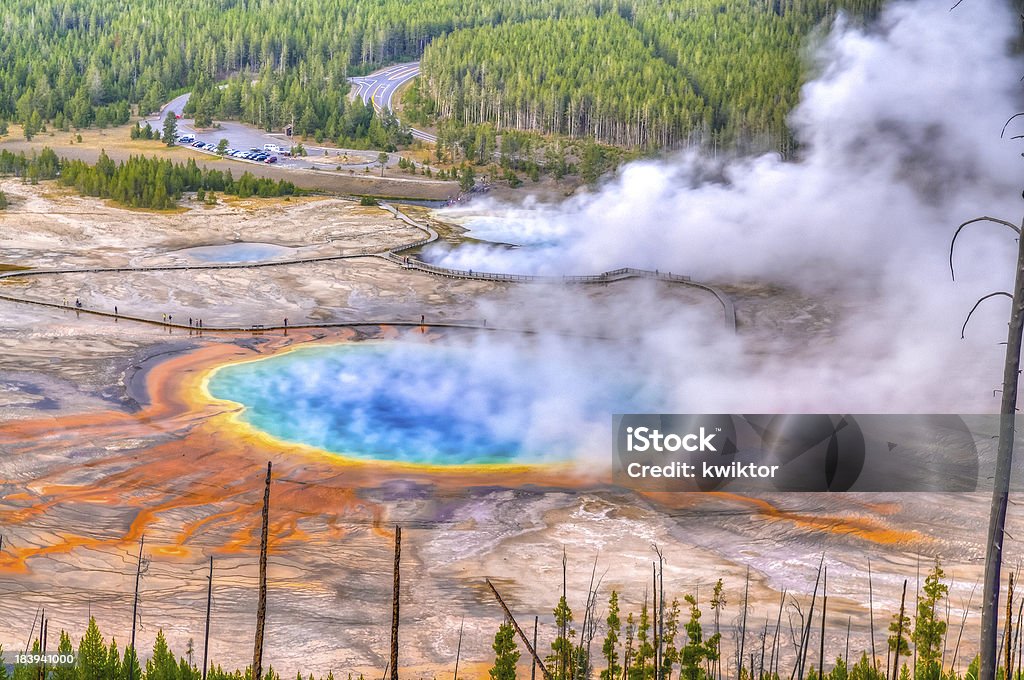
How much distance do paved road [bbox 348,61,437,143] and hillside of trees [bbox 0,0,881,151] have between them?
98.1 inches

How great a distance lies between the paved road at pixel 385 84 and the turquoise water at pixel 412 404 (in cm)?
6829

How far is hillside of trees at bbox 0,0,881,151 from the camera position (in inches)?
4129

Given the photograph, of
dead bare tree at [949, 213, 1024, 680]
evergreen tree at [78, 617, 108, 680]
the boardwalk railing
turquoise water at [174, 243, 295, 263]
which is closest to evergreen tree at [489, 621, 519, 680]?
evergreen tree at [78, 617, 108, 680]

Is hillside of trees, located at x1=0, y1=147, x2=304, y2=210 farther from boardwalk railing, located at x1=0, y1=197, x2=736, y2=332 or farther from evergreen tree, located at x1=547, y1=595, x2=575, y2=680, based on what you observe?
evergreen tree, located at x1=547, y1=595, x2=575, y2=680

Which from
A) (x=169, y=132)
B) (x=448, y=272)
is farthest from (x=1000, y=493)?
(x=169, y=132)

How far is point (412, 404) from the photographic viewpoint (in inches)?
1622

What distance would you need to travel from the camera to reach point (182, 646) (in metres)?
24.9

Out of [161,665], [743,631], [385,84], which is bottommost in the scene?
[161,665]

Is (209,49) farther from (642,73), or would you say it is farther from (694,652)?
(694,652)

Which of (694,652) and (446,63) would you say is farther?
(446,63)

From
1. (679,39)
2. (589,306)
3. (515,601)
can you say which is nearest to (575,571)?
(515,601)

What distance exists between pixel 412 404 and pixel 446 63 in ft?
294

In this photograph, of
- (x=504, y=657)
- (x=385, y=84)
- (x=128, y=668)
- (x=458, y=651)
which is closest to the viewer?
(x=504, y=657)

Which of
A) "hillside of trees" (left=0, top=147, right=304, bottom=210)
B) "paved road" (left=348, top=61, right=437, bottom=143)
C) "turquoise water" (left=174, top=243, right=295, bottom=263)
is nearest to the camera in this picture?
"turquoise water" (left=174, top=243, right=295, bottom=263)
